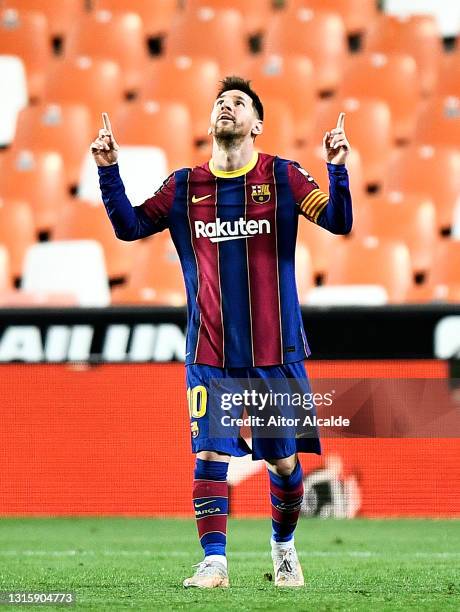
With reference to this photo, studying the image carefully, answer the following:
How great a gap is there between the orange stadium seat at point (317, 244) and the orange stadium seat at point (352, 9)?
2.64 m

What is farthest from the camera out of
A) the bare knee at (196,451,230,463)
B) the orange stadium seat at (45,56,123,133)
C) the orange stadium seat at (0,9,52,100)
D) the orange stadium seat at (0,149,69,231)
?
the orange stadium seat at (0,9,52,100)

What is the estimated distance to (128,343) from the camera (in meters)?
7.29

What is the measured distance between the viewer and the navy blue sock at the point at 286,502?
16.0ft

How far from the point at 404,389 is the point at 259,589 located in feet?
8.72

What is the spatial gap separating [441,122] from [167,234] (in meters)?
2.28

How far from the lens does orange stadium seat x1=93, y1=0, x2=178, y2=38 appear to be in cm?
1168

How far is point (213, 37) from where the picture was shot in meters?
11.3

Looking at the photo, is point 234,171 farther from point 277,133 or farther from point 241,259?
point 277,133

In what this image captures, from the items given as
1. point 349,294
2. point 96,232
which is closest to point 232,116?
point 349,294

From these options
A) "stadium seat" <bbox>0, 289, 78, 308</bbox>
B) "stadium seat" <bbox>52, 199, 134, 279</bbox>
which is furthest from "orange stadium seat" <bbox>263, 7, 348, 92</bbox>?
"stadium seat" <bbox>0, 289, 78, 308</bbox>

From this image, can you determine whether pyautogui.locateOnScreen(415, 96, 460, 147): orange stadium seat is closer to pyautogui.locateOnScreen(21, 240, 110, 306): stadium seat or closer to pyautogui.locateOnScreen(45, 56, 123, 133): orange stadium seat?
pyautogui.locateOnScreen(45, 56, 123, 133): orange stadium seat

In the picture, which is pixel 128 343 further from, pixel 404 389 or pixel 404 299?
pixel 404 299

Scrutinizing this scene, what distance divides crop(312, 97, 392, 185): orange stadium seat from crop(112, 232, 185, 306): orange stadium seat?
5.73 feet

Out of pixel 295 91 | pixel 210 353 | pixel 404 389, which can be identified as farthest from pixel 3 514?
pixel 295 91
